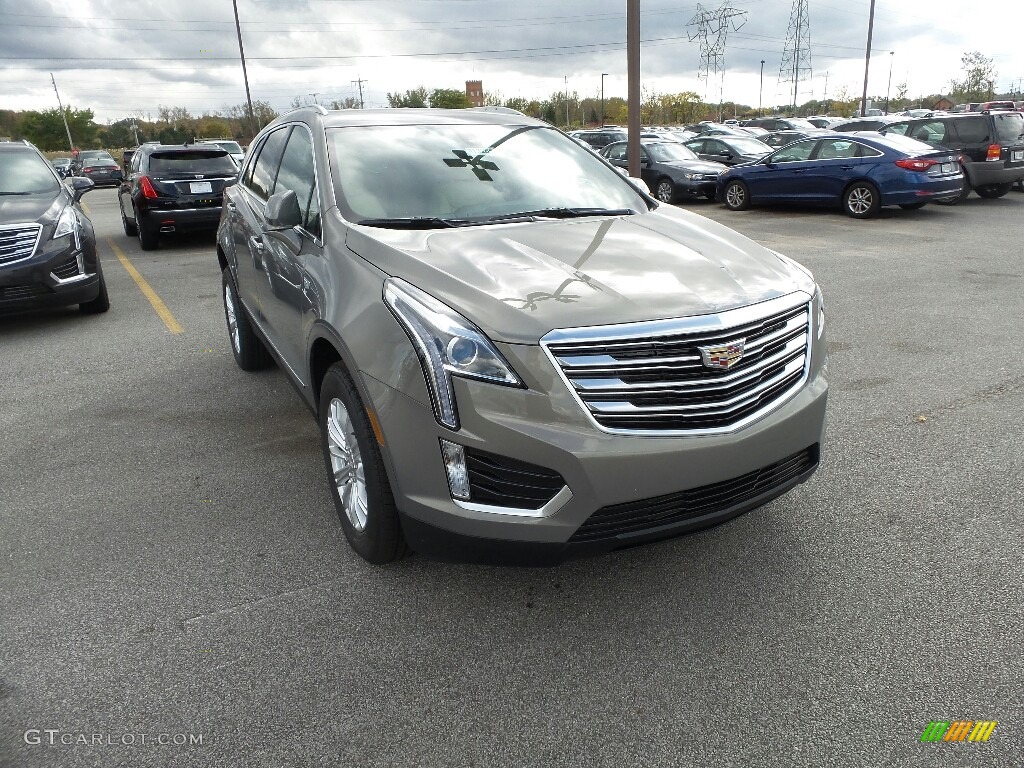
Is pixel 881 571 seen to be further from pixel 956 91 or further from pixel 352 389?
pixel 956 91

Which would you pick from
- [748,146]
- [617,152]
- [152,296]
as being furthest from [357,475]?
[748,146]

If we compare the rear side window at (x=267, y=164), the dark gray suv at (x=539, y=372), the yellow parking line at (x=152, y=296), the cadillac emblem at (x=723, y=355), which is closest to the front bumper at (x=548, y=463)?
the dark gray suv at (x=539, y=372)

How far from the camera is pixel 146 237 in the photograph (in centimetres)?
1223

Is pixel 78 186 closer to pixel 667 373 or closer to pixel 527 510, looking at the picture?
Answer: pixel 527 510

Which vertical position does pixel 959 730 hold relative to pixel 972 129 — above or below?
below

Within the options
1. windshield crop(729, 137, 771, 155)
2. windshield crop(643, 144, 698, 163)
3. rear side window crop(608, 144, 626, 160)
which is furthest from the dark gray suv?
windshield crop(729, 137, 771, 155)

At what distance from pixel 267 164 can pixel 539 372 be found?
317 centimetres

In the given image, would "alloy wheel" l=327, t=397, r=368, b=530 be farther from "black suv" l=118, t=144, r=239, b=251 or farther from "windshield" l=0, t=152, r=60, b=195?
"black suv" l=118, t=144, r=239, b=251

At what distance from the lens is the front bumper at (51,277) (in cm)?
675

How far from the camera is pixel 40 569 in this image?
3191 mm

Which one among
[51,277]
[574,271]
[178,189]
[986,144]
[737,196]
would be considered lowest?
[737,196]

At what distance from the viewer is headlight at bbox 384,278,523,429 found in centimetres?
243

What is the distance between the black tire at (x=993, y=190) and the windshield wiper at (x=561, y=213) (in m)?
14.7

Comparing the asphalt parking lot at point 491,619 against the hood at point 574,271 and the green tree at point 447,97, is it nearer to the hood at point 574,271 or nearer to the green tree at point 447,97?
the hood at point 574,271
